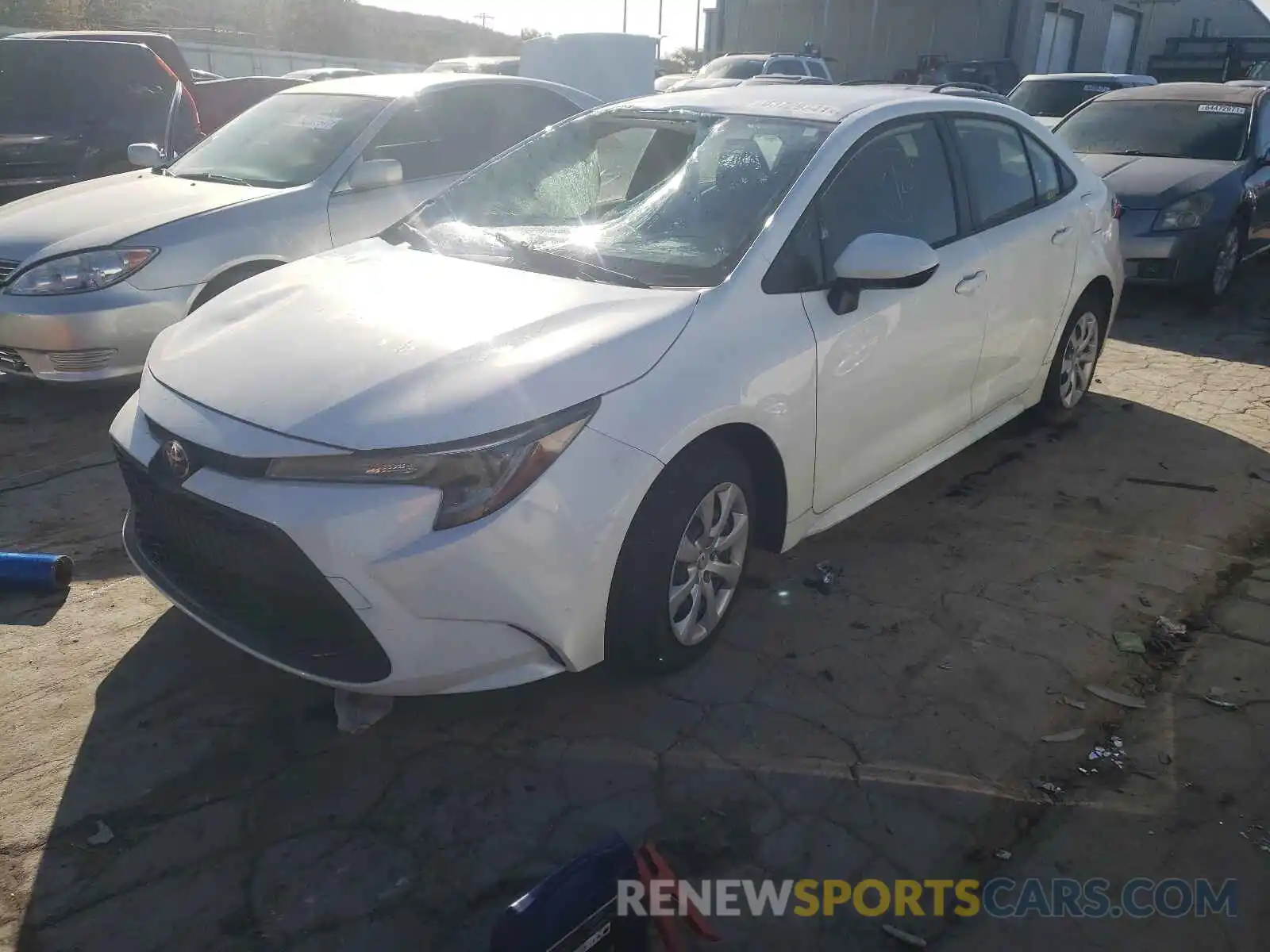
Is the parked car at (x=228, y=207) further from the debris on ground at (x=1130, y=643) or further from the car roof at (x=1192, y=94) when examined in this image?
the car roof at (x=1192, y=94)

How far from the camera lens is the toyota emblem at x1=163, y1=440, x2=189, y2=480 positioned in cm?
261

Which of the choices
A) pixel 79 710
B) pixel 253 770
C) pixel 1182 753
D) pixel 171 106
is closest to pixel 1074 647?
pixel 1182 753

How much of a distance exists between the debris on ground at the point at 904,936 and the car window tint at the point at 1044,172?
3.40 m

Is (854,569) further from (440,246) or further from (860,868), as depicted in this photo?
(440,246)

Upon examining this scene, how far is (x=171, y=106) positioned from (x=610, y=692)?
7.72 metres

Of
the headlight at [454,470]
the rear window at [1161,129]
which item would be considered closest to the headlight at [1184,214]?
the rear window at [1161,129]

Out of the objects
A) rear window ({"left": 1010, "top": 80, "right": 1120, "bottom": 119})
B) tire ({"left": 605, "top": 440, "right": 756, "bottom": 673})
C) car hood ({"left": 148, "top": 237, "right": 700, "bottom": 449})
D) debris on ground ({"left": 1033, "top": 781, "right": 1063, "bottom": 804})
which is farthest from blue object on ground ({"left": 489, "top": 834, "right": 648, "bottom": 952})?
rear window ({"left": 1010, "top": 80, "right": 1120, "bottom": 119})

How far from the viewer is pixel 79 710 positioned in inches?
113

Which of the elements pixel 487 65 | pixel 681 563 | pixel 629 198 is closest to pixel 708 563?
pixel 681 563

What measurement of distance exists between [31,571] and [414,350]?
1759 millimetres

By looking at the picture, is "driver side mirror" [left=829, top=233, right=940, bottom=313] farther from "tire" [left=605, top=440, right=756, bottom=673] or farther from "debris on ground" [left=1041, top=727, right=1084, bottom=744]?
"debris on ground" [left=1041, top=727, right=1084, bottom=744]

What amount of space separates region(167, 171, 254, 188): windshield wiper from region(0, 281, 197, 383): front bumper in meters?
0.95

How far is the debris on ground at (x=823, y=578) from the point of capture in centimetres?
364

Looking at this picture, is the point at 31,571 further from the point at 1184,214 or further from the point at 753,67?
the point at 753,67
